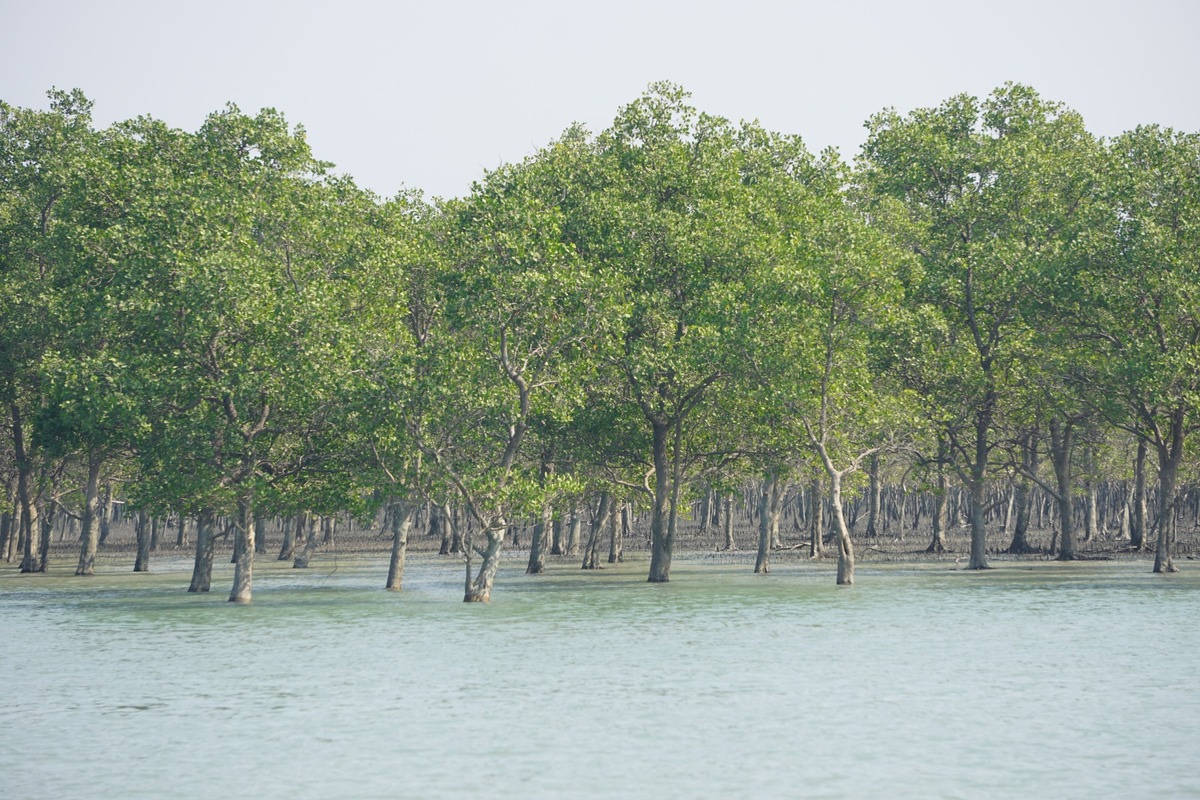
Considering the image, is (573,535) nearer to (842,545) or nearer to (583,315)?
(842,545)

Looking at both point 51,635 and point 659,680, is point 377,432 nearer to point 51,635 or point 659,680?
point 51,635

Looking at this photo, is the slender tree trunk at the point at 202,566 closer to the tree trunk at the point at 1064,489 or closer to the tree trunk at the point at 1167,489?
the tree trunk at the point at 1167,489

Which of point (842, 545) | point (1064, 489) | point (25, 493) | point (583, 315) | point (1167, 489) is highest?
point (583, 315)

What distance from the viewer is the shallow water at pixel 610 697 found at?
2158cm

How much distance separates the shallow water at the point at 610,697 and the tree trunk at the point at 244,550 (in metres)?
1.52

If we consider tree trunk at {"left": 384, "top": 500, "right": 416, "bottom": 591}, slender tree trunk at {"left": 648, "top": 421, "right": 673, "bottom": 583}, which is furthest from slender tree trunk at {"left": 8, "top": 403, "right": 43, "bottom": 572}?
slender tree trunk at {"left": 648, "top": 421, "right": 673, "bottom": 583}

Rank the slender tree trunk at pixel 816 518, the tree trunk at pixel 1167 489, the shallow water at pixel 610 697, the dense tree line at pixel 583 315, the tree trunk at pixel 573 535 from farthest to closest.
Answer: the tree trunk at pixel 573 535 < the slender tree trunk at pixel 816 518 < the tree trunk at pixel 1167 489 < the dense tree line at pixel 583 315 < the shallow water at pixel 610 697

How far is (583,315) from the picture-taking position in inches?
2008

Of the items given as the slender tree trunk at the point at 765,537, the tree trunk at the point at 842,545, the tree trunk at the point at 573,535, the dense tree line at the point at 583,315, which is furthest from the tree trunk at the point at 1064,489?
the tree trunk at the point at 573,535

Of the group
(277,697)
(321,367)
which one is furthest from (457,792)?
(321,367)

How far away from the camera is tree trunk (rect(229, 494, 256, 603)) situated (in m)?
50.4

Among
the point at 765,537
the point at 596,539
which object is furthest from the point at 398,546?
the point at 765,537

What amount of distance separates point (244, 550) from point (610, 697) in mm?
27119

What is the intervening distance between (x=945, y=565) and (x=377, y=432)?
135 ft
